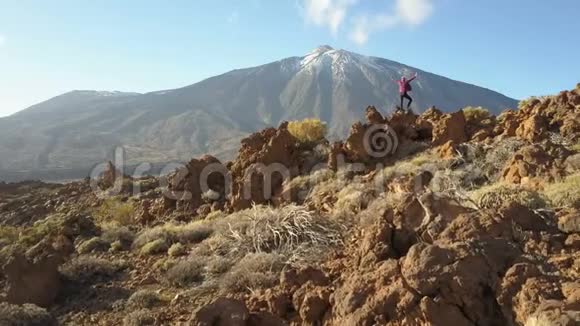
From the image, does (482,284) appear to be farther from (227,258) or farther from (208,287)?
(227,258)

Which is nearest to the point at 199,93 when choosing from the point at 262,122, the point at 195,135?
the point at 262,122

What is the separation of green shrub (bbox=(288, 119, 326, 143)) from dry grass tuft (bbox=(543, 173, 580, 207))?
28.4 feet

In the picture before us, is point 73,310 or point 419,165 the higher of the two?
point 419,165

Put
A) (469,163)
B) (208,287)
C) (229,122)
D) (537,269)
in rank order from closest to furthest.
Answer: (537,269)
(208,287)
(469,163)
(229,122)

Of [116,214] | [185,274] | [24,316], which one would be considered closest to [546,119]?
[185,274]

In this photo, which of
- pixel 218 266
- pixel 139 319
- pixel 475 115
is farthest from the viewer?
pixel 475 115

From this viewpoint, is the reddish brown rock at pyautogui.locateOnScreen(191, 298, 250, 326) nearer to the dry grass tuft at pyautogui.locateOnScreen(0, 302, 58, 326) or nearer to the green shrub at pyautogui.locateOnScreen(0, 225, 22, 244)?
the dry grass tuft at pyautogui.locateOnScreen(0, 302, 58, 326)

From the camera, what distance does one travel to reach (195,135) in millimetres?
94625

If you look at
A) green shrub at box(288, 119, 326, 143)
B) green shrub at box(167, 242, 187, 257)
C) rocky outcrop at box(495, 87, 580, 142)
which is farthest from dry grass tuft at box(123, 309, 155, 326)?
green shrub at box(288, 119, 326, 143)

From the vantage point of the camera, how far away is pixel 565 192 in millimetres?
7059

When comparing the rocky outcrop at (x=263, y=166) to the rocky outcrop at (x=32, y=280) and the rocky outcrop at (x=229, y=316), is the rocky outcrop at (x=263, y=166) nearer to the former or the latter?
the rocky outcrop at (x=32, y=280)

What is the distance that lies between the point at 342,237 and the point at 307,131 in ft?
24.9

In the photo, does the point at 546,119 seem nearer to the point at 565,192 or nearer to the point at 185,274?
the point at 565,192

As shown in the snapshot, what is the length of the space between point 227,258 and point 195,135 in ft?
287
